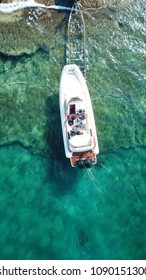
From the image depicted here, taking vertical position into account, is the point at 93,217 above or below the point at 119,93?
below

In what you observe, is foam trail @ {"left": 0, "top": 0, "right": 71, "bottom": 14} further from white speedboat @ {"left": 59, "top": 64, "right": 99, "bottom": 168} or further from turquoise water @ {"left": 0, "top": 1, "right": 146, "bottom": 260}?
white speedboat @ {"left": 59, "top": 64, "right": 99, "bottom": 168}

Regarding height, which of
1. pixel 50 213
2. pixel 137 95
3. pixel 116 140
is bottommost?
pixel 50 213

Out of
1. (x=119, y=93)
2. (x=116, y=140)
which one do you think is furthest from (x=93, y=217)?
(x=119, y=93)

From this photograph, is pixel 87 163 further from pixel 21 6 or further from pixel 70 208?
pixel 21 6

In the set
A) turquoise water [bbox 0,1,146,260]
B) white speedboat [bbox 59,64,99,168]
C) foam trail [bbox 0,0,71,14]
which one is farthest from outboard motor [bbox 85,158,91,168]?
foam trail [bbox 0,0,71,14]

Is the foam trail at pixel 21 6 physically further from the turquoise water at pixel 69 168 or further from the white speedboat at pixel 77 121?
the white speedboat at pixel 77 121

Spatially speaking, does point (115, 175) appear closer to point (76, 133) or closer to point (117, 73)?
point (76, 133)
